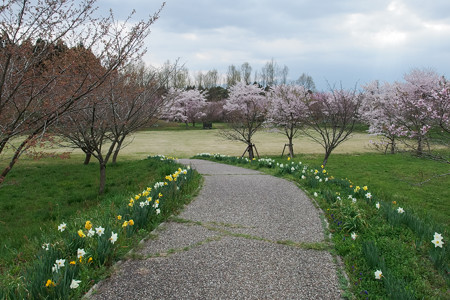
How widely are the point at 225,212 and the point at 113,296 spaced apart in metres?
2.90

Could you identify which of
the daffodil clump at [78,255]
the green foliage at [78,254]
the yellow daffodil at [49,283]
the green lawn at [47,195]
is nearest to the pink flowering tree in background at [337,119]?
the green lawn at [47,195]

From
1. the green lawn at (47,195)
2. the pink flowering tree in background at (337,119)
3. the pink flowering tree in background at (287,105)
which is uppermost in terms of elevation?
the pink flowering tree in background at (287,105)

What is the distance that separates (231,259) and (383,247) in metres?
2.12

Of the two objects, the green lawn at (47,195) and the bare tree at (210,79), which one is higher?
the bare tree at (210,79)

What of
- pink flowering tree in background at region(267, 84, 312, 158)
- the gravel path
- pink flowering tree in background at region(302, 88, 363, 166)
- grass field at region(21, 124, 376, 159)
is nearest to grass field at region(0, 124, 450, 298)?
pink flowering tree in background at region(302, 88, 363, 166)

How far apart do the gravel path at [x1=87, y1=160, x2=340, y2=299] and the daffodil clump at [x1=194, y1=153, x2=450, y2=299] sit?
276 mm

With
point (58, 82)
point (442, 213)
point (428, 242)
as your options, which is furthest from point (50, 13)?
point (442, 213)

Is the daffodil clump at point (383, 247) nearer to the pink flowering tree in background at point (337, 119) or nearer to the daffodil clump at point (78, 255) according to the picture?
the daffodil clump at point (78, 255)

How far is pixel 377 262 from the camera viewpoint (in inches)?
133

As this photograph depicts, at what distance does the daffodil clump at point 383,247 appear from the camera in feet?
10.1

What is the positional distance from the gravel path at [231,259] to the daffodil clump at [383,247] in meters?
0.28

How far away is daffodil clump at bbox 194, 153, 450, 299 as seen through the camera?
3.07m

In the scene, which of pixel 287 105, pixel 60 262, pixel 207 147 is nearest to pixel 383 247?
pixel 60 262

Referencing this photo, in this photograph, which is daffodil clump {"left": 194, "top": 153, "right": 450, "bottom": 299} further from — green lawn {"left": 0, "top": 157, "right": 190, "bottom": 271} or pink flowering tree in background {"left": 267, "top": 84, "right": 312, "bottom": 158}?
pink flowering tree in background {"left": 267, "top": 84, "right": 312, "bottom": 158}
